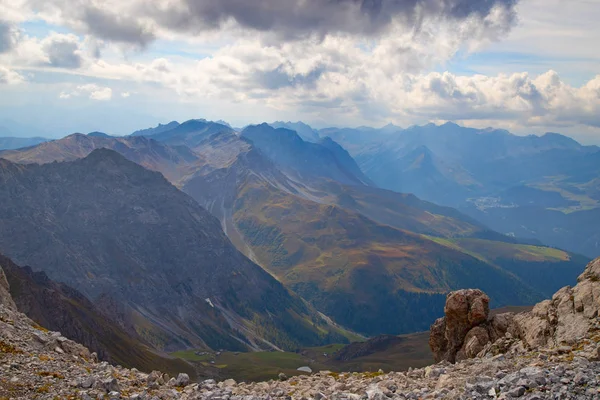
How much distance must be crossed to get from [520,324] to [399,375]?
17.3 m

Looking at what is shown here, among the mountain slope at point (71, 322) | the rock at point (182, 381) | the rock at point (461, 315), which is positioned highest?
the rock at point (182, 381)

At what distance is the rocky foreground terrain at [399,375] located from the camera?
2527cm

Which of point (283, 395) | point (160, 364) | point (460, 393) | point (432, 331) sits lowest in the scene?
point (160, 364)

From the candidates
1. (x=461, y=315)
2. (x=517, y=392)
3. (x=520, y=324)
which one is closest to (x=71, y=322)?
(x=461, y=315)

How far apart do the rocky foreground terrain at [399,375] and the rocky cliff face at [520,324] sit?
0.13 m

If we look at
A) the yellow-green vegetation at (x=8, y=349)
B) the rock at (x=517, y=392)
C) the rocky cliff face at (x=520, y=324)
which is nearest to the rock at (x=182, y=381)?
the yellow-green vegetation at (x=8, y=349)

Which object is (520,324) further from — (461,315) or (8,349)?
(8,349)

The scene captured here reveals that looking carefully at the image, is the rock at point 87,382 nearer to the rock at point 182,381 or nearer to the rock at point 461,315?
the rock at point 182,381

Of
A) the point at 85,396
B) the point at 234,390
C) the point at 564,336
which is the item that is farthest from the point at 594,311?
the point at 85,396

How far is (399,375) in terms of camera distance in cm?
3709

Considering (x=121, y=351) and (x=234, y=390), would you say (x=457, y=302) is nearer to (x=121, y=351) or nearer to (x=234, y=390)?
(x=234, y=390)

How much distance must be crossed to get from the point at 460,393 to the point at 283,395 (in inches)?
436

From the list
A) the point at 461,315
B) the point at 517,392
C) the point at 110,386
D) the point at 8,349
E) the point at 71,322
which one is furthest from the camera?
the point at 71,322

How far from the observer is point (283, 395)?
30547mm
